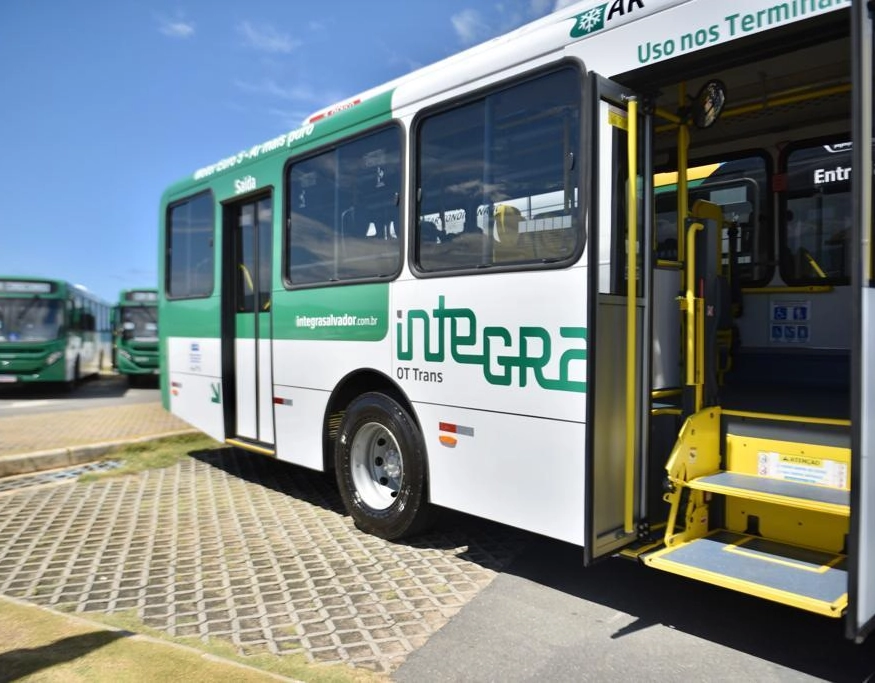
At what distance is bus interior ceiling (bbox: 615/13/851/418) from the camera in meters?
3.67

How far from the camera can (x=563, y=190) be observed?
3799 millimetres

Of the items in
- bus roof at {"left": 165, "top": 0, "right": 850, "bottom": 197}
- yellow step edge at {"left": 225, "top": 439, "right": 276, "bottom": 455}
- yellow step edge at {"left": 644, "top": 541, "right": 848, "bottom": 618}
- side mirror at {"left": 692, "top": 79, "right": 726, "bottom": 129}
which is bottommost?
yellow step edge at {"left": 644, "top": 541, "right": 848, "bottom": 618}

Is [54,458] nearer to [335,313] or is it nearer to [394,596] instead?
[335,313]

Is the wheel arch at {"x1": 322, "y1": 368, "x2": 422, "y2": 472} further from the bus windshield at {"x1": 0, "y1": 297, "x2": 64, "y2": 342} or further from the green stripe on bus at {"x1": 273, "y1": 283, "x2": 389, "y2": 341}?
the bus windshield at {"x1": 0, "y1": 297, "x2": 64, "y2": 342}

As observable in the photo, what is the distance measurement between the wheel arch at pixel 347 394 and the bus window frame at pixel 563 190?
2.87 feet

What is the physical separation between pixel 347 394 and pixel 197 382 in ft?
8.64

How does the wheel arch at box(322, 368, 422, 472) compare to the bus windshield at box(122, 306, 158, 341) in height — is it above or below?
below

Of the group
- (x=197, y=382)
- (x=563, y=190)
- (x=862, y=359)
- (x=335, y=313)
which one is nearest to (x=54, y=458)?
(x=197, y=382)

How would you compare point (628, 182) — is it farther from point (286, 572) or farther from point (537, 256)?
point (286, 572)

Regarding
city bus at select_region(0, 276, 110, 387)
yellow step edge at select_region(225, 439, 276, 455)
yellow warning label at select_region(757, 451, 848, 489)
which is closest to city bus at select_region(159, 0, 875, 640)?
yellow warning label at select_region(757, 451, 848, 489)

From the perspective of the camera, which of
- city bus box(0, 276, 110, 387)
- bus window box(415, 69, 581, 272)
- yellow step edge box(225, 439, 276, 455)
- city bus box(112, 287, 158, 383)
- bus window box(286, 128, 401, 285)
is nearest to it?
bus window box(415, 69, 581, 272)

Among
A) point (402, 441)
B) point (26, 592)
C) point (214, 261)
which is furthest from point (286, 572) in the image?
point (214, 261)

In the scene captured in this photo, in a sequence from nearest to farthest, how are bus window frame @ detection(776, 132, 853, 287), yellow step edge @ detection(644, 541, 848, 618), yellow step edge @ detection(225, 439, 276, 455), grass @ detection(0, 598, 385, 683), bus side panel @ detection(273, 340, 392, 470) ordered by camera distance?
yellow step edge @ detection(644, 541, 848, 618)
grass @ detection(0, 598, 385, 683)
bus side panel @ detection(273, 340, 392, 470)
bus window frame @ detection(776, 132, 853, 287)
yellow step edge @ detection(225, 439, 276, 455)

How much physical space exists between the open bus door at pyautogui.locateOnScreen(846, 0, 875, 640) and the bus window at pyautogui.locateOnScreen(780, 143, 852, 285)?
9.19 ft
